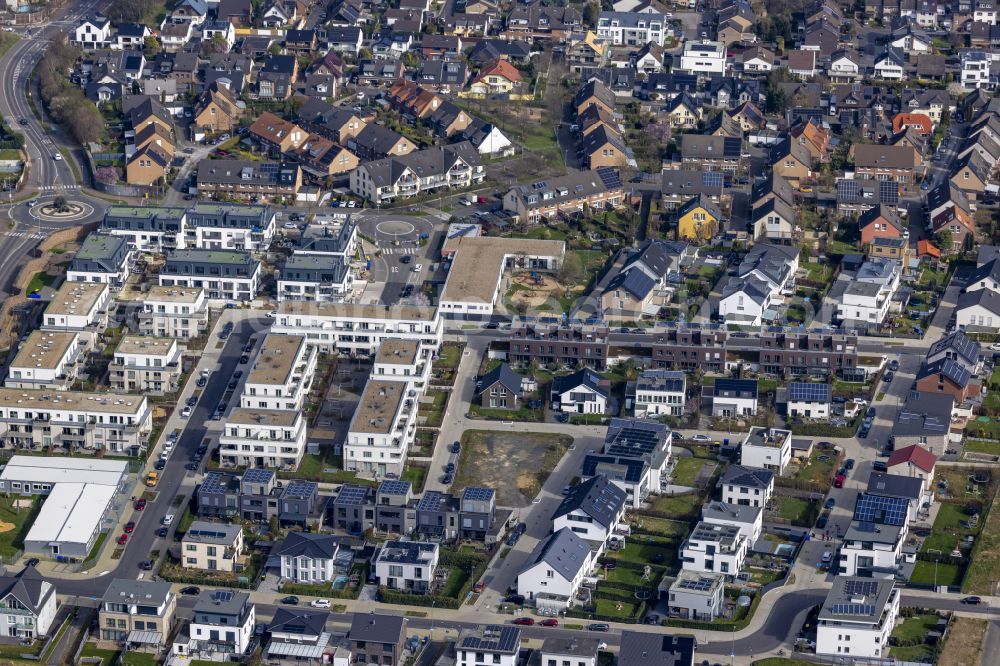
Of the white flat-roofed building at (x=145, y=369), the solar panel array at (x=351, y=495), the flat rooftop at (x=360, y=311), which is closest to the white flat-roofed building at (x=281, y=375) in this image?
the flat rooftop at (x=360, y=311)

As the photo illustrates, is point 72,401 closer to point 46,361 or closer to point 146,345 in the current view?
point 46,361

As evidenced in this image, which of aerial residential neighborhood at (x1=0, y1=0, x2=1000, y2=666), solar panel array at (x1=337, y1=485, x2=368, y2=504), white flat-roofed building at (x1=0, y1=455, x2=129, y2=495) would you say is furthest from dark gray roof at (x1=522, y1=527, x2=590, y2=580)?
white flat-roofed building at (x1=0, y1=455, x2=129, y2=495)

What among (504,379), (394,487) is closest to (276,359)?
(504,379)

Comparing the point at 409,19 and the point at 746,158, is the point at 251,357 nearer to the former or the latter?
the point at 746,158

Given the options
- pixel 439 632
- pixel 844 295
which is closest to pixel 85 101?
pixel 844 295

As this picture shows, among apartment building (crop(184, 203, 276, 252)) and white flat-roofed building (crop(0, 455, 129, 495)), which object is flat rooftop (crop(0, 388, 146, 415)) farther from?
apartment building (crop(184, 203, 276, 252))

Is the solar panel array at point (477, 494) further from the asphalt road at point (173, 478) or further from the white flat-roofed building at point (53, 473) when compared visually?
the white flat-roofed building at point (53, 473)
